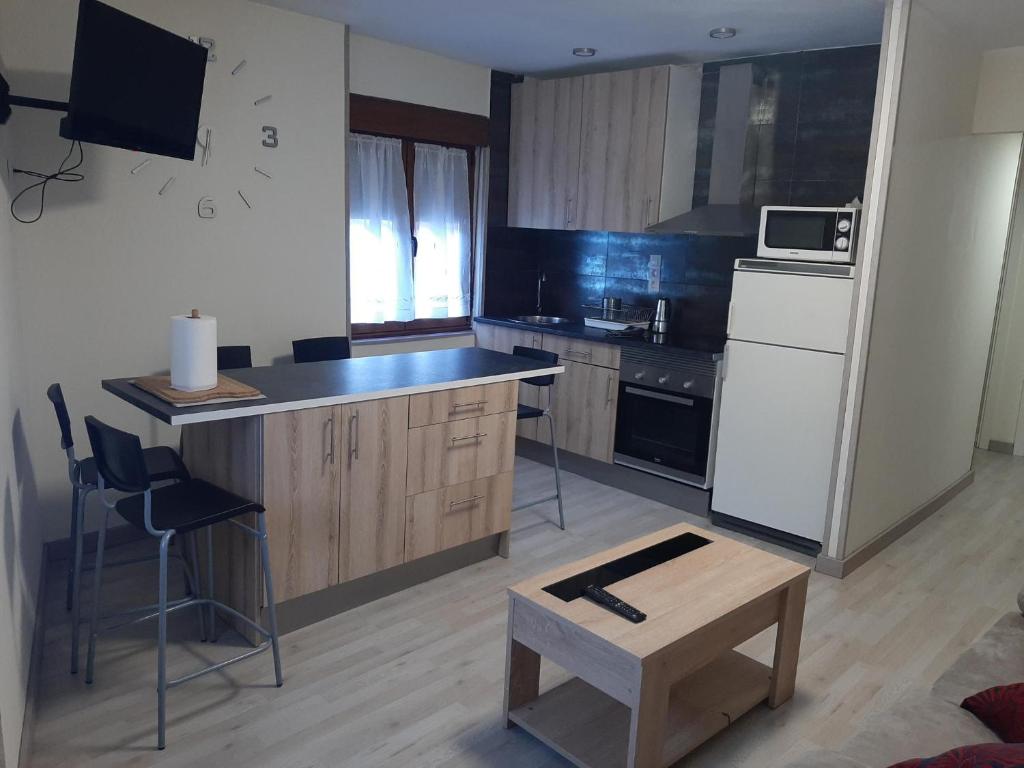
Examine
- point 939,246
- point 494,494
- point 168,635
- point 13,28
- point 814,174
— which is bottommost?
point 168,635

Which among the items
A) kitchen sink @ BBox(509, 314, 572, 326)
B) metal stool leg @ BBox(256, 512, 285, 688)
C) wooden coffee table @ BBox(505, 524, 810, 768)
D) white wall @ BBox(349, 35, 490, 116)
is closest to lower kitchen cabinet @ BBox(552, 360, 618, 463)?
kitchen sink @ BBox(509, 314, 572, 326)

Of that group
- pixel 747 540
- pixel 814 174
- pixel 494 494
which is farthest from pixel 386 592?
pixel 814 174

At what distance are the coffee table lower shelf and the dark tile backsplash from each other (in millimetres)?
2717

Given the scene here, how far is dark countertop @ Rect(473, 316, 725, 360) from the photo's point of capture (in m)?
4.40

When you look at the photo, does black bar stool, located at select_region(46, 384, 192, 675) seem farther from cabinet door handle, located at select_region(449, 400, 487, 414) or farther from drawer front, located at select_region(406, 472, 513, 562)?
cabinet door handle, located at select_region(449, 400, 487, 414)

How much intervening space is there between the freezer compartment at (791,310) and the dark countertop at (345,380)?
1.06m

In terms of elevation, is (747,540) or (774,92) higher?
(774,92)

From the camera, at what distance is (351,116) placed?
4551 millimetres

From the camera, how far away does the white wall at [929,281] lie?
355cm

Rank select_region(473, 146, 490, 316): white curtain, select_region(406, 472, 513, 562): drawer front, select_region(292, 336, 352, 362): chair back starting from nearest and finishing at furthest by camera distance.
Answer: select_region(406, 472, 513, 562): drawer front < select_region(292, 336, 352, 362): chair back < select_region(473, 146, 490, 316): white curtain

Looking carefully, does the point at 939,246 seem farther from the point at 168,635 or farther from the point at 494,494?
the point at 168,635

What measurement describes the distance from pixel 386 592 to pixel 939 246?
329 cm

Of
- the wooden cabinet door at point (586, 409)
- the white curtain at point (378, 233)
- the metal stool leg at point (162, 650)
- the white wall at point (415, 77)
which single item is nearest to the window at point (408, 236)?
the white curtain at point (378, 233)

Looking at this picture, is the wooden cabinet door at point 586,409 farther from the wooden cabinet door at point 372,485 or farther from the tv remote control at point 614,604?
the tv remote control at point 614,604
